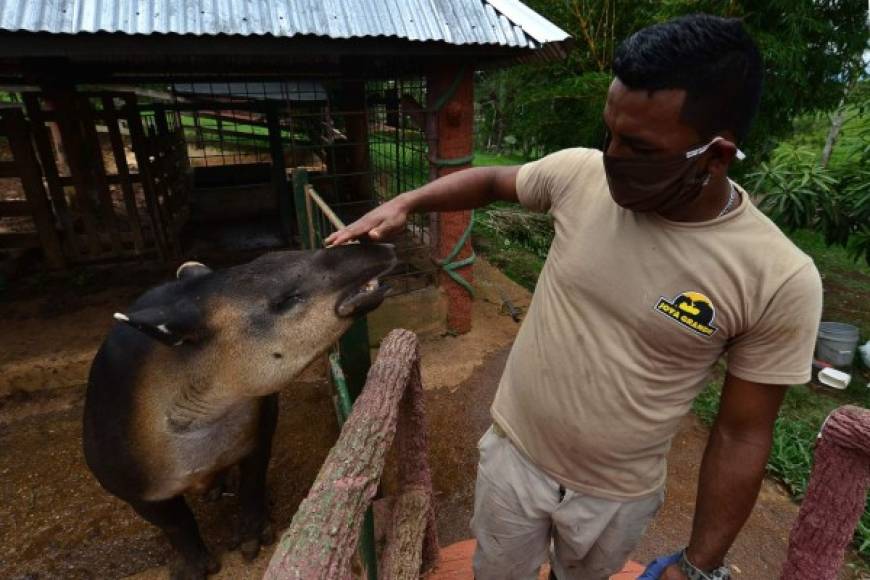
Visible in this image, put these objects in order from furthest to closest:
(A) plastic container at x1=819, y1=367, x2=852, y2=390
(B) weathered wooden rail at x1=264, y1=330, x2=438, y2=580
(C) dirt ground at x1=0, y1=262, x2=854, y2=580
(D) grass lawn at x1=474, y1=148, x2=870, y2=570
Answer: (A) plastic container at x1=819, y1=367, x2=852, y2=390 → (D) grass lawn at x1=474, y1=148, x2=870, y2=570 → (C) dirt ground at x1=0, y1=262, x2=854, y2=580 → (B) weathered wooden rail at x1=264, y1=330, x2=438, y2=580

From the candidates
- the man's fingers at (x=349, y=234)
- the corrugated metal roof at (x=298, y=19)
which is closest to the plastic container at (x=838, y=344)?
the corrugated metal roof at (x=298, y=19)

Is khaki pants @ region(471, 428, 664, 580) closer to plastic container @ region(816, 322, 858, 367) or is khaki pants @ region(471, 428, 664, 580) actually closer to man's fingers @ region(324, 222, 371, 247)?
man's fingers @ region(324, 222, 371, 247)

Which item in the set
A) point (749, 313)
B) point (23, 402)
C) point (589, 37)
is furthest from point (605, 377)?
point (589, 37)

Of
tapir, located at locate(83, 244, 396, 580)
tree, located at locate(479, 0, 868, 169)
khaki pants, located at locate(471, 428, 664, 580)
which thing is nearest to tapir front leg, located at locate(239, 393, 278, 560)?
tapir, located at locate(83, 244, 396, 580)

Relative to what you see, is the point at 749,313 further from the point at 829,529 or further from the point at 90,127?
the point at 90,127

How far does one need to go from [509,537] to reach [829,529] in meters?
0.98

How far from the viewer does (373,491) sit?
1.37m

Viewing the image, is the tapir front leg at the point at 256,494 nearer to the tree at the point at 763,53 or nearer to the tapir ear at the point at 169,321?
the tapir ear at the point at 169,321

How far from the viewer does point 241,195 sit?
852 centimetres

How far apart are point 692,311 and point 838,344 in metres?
5.35

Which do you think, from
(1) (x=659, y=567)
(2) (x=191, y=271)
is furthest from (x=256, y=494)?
(1) (x=659, y=567)

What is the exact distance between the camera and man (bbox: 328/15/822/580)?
3.97 feet

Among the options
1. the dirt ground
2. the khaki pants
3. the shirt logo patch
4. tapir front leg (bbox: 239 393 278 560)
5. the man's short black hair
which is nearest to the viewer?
the man's short black hair

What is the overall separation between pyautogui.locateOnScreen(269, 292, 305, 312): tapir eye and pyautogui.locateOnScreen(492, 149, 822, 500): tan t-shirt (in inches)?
35.4
